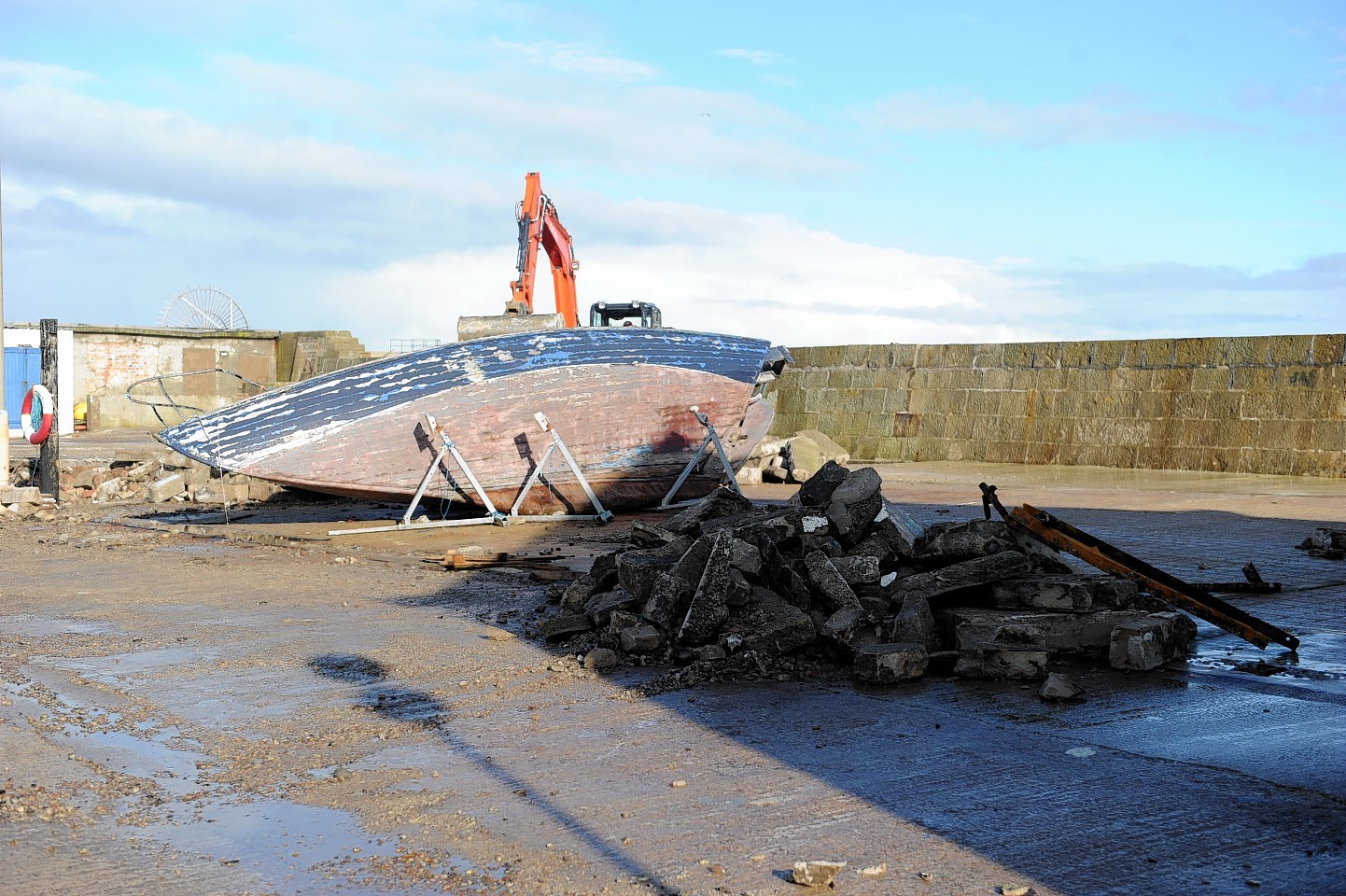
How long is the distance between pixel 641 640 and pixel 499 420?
6.89 m

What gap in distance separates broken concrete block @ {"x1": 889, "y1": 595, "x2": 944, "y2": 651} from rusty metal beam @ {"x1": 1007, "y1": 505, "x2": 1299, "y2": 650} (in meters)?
1.09

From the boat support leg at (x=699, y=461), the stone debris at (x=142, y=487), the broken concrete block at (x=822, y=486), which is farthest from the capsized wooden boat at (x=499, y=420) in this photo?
the broken concrete block at (x=822, y=486)

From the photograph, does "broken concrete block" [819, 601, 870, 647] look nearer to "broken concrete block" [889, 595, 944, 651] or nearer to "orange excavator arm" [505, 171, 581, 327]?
"broken concrete block" [889, 595, 944, 651]

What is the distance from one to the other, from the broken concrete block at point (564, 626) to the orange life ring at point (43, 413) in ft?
37.1

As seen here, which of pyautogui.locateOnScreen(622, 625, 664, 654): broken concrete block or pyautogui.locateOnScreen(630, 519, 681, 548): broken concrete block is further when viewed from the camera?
pyautogui.locateOnScreen(630, 519, 681, 548): broken concrete block

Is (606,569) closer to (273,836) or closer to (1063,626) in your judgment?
(1063,626)

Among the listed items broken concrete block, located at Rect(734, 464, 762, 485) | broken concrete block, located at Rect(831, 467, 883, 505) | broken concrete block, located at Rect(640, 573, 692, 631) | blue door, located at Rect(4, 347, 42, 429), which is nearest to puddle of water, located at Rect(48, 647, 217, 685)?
broken concrete block, located at Rect(640, 573, 692, 631)

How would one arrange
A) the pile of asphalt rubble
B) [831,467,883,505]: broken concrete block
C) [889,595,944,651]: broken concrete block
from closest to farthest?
the pile of asphalt rubble < [889,595,944,651]: broken concrete block < [831,467,883,505]: broken concrete block

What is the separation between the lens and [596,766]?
445 cm

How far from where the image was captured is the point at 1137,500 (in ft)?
46.2

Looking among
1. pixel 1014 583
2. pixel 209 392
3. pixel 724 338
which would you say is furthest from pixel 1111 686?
pixel 209 392

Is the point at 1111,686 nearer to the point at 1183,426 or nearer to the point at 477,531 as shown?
the point at 477,531

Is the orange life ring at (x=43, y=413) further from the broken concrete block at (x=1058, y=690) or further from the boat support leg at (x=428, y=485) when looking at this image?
the broken concrete block at (x=1058, y=690)

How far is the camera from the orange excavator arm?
21344 mm
